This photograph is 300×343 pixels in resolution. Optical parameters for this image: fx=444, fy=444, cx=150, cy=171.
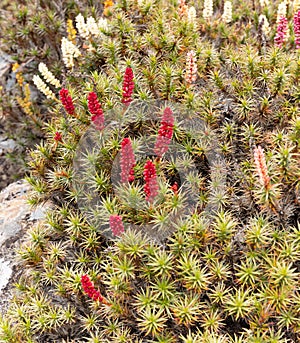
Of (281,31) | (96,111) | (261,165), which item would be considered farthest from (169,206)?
(281,31)

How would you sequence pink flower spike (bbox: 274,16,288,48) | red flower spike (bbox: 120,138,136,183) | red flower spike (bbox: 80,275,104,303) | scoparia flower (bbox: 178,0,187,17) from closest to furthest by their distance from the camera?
red flower spike (bbox: 80,275,104,303) → red flower spike (bbox: 120,138,136,183) → pink flower spike (bbox: 274,16,288,48) → scoparia flower (bbox: 178,0,187,17)

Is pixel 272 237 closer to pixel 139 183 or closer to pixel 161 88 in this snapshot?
pixel 139 183

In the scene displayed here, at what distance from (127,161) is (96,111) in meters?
0.55

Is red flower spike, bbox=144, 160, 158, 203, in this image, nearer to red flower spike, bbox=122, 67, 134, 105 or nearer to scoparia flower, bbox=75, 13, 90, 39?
red flower spike, bbox=122, 67, 134, 105

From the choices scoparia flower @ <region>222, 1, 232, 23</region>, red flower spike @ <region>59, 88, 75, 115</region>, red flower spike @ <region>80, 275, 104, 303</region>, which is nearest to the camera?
red flower spike @ <region>80, 275, 104, 303</region>

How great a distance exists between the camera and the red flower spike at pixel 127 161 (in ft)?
9.41

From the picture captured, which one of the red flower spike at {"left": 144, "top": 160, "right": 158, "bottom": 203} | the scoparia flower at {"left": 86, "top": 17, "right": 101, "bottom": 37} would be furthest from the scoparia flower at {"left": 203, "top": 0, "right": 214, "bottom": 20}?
the red flower spike at {"left": 144, "top": 160, "right": 158, "bottom": 203}

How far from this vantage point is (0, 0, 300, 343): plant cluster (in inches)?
109

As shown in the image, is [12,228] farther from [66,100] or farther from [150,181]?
[150,181]

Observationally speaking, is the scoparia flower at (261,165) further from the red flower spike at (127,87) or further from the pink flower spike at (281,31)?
the pink flower spike at (281,31)

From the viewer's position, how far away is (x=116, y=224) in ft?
9.30

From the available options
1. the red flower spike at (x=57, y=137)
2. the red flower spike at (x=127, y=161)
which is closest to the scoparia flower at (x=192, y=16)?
the red flower spike at (x=57, y=137)

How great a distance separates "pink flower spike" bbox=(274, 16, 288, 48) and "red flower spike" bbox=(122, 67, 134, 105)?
60.8 inches

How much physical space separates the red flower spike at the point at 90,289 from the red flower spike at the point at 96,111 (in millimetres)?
1207
